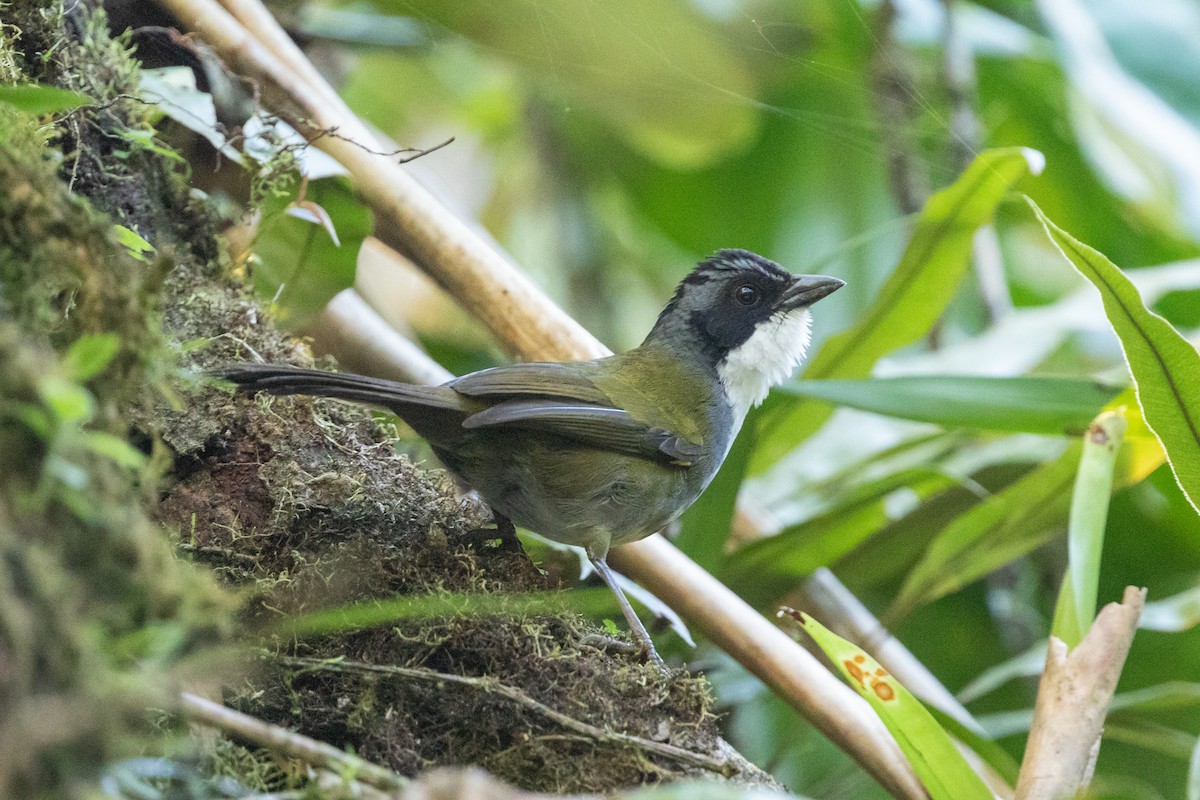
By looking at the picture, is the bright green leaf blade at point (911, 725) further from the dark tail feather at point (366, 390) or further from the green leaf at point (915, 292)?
the green leaf at point (915, 292)

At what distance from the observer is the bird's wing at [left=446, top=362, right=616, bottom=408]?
88.0 inches

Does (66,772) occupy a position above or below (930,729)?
above

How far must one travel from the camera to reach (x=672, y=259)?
224 inches

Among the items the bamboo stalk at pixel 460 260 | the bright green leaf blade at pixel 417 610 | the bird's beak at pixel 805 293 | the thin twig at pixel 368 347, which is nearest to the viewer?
the bright green leaf blade at pixel 417 610

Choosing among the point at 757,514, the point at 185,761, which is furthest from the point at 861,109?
the point at 185,761

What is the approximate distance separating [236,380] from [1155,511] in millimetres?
3336

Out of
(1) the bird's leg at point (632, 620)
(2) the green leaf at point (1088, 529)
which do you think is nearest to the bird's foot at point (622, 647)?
(1) the bird's leg at point (632, 620)

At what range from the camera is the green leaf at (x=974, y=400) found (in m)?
2.71

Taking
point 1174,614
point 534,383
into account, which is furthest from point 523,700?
point 1174,614

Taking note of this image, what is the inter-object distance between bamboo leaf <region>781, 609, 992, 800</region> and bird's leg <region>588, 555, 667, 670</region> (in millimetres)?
305

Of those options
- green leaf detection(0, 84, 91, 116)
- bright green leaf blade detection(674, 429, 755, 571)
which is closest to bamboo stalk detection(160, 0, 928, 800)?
bright green leaf blade detection(674, 429, 755, 571)

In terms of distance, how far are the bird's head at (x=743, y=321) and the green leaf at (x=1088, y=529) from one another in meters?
0.81

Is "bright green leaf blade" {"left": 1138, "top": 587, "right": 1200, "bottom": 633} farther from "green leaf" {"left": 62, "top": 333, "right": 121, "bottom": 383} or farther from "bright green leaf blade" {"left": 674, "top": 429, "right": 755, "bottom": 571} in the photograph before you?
"green leaf" {"left": 62, "top": 333, "right": 121, "bottom": 383}

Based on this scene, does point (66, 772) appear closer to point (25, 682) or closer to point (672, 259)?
point (25, 682)
